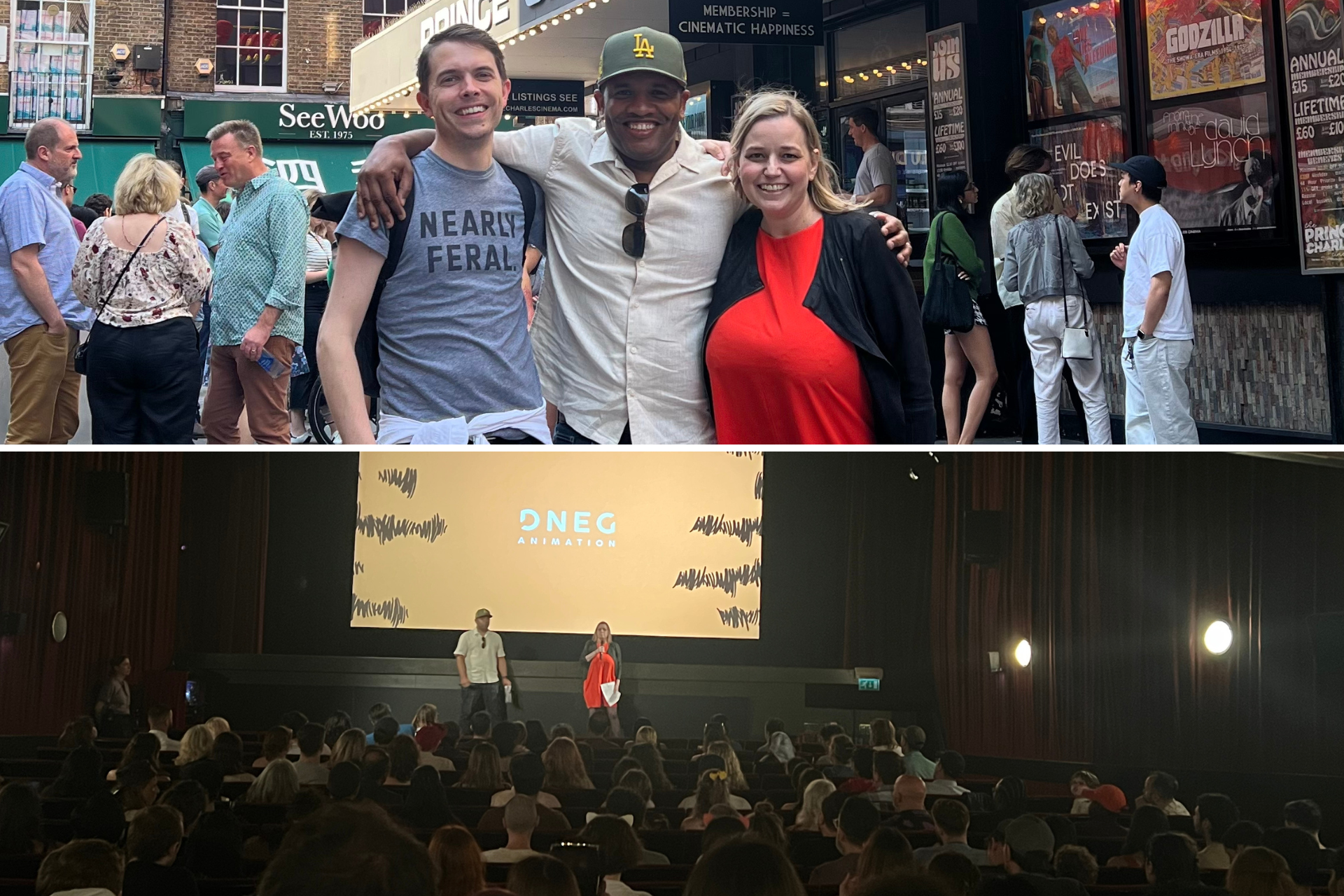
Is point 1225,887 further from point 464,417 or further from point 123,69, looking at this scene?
point 123,69

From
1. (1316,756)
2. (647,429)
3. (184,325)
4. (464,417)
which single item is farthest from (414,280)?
(184,325)

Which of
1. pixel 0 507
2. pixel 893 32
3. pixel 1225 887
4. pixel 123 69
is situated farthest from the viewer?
pixel 123 69

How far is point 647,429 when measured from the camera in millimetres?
2945

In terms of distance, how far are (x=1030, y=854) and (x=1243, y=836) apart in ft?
0.95

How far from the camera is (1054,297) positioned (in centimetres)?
739

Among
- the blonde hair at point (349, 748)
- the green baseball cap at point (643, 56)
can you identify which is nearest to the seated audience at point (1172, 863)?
the blonde hair at point (349, 748)

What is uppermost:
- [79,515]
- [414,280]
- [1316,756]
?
[414,280]

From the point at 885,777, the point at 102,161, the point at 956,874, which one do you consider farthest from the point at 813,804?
the point at 102,161

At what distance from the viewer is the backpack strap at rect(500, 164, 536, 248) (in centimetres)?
307

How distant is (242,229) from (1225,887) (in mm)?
4761

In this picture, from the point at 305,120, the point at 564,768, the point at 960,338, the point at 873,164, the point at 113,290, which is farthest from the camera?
the point at 305,120

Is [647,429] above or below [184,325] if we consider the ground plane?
below

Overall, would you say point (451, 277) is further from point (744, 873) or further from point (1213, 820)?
point (1213, 820)

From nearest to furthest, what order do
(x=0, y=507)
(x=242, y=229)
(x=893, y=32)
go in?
1. (x=0, y=507)
2. (x=242, y=229)
3. (x=893, y=32)
